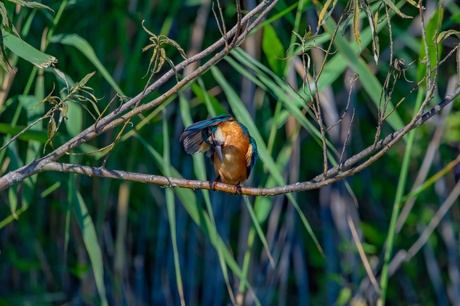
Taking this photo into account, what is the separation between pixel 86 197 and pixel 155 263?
0.37 metres

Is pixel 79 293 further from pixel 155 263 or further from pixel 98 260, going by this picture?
pixel 98 260

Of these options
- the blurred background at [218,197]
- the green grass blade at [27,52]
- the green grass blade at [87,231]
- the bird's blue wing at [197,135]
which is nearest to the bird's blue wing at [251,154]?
the bird's blue wing at [197,135]

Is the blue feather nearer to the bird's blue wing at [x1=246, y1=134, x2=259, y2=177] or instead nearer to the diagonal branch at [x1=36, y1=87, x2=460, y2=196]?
the bird's blue wing at [x1=246, y1=134, x2=259, y2=177]

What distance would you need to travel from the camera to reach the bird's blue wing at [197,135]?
2004mm

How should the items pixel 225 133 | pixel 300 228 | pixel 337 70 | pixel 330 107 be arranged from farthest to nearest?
pixel 300 228 → pixel 330 107 → pixel 337 70 → pixel 225 133

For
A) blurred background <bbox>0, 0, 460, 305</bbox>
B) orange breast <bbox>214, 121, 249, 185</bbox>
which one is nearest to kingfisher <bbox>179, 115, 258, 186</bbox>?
orange breast <bbox>214, 121, 249, 185</bbox>

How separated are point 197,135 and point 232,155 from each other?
8.2 inches

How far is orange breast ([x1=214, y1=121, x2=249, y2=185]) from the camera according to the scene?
2223mm

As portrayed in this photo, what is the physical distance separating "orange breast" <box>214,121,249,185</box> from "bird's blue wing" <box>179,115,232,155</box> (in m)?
0.12

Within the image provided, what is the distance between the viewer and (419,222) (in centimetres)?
337

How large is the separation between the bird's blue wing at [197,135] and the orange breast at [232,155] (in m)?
0.12

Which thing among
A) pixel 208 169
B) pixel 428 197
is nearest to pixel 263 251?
pixel 208 169

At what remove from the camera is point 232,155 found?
223 cm

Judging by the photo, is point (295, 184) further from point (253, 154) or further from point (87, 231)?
point (87, 231)
